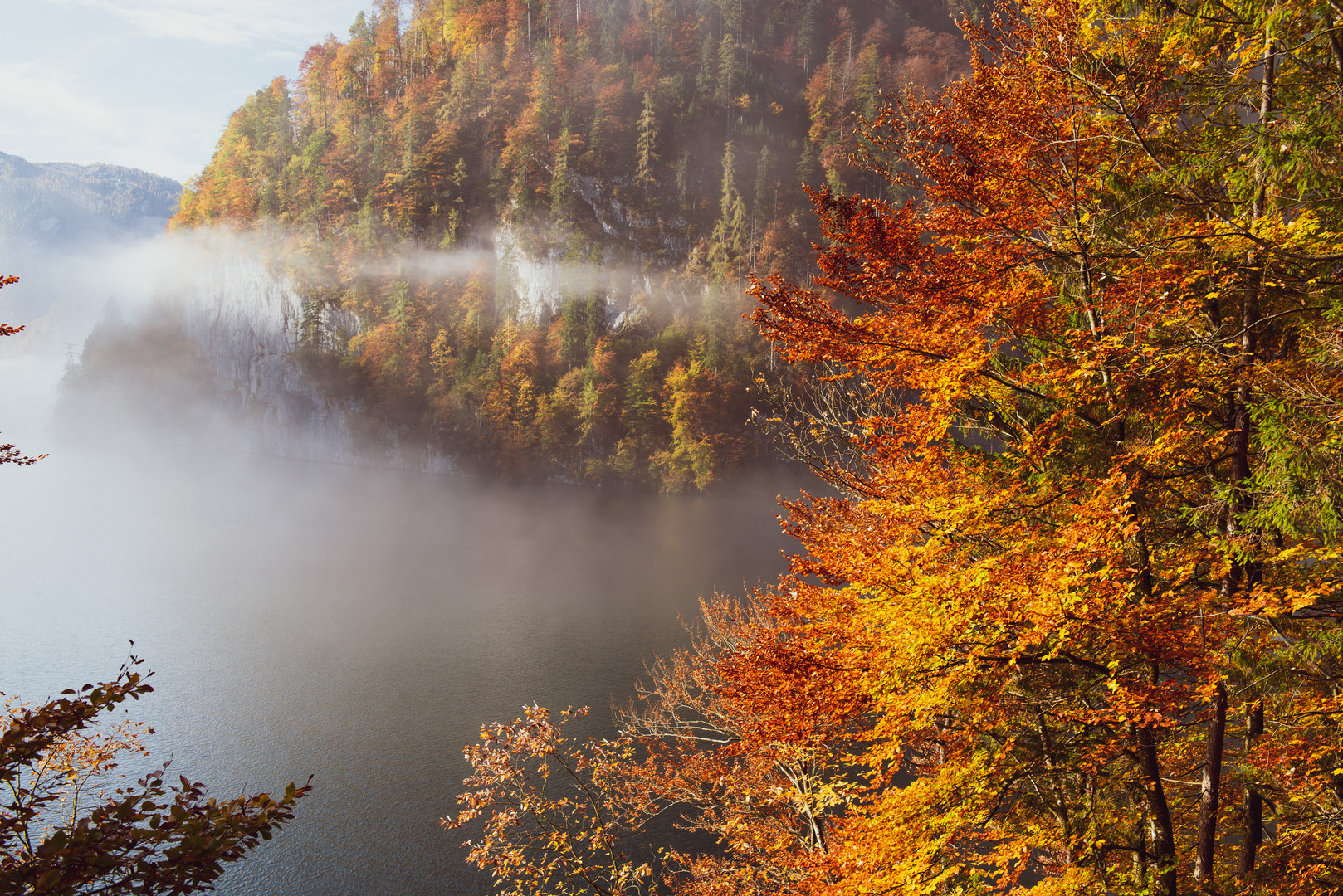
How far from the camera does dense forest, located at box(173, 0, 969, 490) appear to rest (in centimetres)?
5253

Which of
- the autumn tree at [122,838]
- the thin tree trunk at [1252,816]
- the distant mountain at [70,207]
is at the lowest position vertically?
the thin tree trunk at [1252,816]

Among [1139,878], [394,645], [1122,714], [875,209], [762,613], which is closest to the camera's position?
[1122,714]

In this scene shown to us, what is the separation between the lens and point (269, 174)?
212 feet

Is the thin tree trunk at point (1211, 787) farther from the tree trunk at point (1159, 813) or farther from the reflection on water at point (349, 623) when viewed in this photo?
the reflection on water at point (349, 623)

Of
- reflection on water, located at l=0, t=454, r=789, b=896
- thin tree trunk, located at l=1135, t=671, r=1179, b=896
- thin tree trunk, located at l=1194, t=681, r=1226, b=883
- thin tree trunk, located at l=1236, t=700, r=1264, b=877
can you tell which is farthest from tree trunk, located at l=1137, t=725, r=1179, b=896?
reflection on water, located at l=0, t=454, r=789, b=896

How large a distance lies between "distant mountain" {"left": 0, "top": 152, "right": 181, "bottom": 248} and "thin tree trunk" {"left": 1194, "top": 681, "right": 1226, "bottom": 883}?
135142 mm

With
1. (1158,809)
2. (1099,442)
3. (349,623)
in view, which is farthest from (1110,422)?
(349,623)

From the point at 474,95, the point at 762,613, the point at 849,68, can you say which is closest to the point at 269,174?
the point at 474,95

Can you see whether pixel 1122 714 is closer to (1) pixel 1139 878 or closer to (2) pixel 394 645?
(1) pixel 1139 878

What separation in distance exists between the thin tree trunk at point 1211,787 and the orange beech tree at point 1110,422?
2 cm

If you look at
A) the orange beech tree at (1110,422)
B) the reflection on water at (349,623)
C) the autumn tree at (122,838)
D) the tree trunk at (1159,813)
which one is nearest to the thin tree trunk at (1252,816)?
the orange beech tree at (1110,422)

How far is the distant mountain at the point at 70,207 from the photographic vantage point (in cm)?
10956

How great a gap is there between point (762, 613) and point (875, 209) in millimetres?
10997

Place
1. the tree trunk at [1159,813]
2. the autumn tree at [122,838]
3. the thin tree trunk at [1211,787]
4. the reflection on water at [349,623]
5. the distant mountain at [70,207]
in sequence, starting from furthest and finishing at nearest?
the distant mountain at [70,207] → the reflection on water at [349,623] → the tree trunk at [1159,813] → the thin tree trunk at [1211,787] → the autumn tree at [122,838]
